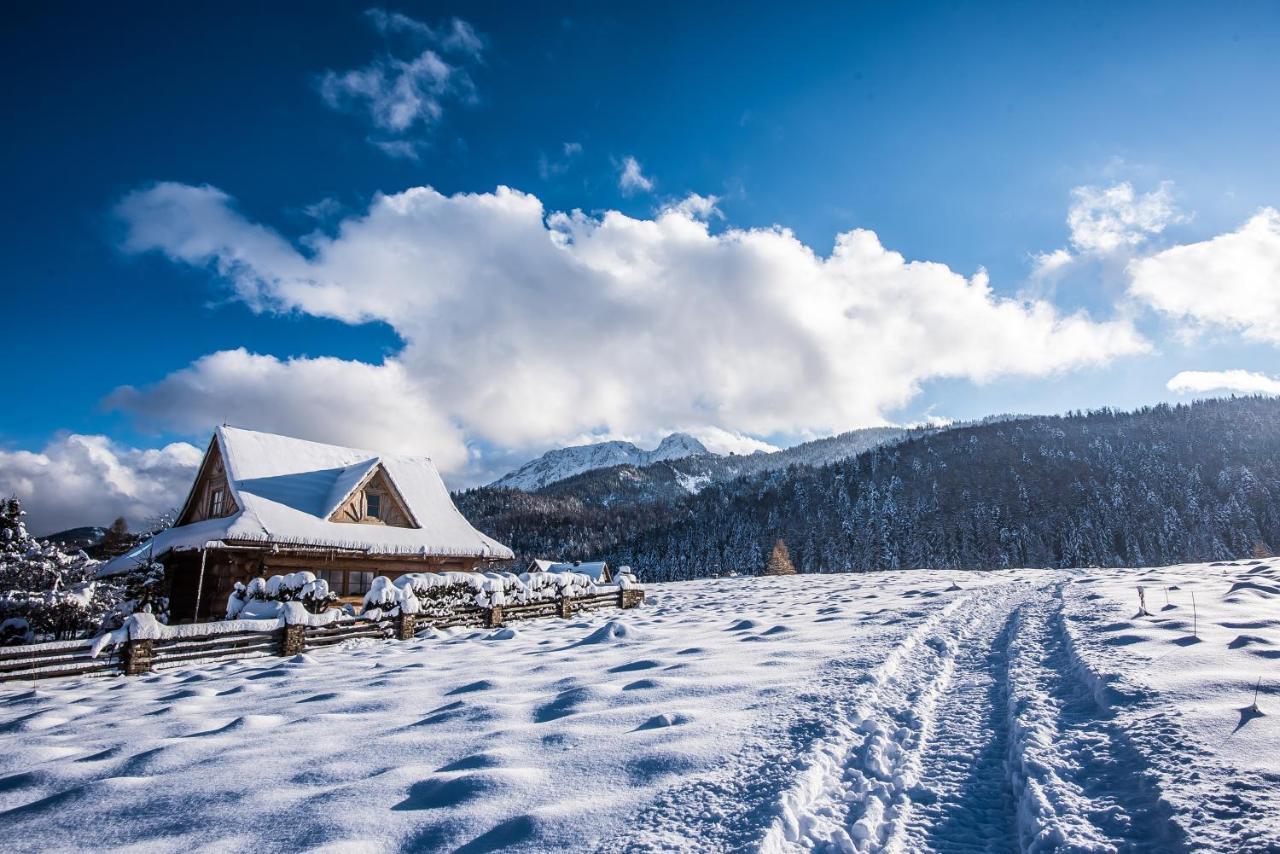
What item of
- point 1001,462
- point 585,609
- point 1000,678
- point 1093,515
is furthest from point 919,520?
point 1000,678

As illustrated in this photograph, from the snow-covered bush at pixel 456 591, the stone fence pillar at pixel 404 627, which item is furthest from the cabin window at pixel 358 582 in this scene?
the stone fence pillar at pixel 404 627

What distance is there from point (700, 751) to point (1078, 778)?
3.08m

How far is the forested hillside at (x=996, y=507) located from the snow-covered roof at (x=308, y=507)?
9088 centimetres

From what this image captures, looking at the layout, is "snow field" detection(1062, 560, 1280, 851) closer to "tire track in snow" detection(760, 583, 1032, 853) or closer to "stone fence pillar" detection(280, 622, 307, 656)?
"tire track in snow" detection(760, 583, 1032, 853)

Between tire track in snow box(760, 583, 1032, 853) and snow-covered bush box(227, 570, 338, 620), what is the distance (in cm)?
1390

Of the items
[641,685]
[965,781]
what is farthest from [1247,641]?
[641,685]

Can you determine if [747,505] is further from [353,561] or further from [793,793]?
[793,793]

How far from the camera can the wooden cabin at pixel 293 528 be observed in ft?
62.3

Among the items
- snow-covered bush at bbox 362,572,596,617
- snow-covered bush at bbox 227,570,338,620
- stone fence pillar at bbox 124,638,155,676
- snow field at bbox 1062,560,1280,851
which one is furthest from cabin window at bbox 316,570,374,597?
snow field at bbox 1062,560,1280,851

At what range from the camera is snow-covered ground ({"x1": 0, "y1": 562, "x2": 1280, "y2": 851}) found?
4.15m

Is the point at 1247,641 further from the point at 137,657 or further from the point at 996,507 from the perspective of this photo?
the point at 996,507

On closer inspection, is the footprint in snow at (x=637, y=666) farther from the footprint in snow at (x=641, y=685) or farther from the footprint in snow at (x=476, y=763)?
the footprint in snow at (x=476, y=763)

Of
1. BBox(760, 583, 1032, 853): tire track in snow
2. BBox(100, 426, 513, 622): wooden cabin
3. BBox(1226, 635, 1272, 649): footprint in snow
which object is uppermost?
BBox(100, 426, 513, 622): wooden cabin

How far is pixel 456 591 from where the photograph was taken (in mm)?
18828
